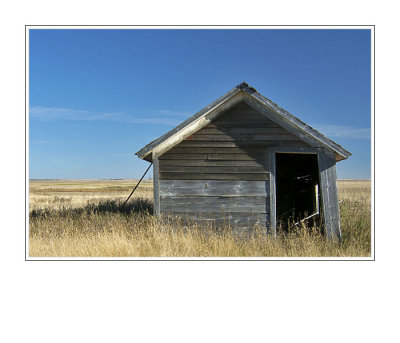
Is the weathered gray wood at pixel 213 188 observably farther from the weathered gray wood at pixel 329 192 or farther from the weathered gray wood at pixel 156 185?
the weathered gray wood at pixel 329 192

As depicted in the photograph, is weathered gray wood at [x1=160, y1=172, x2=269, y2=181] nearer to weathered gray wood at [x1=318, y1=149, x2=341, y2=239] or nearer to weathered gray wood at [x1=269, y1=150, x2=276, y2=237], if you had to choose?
weathered gray wood at [x1=269, y1=150, x2=276, y2=237]

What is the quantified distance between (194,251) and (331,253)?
2943 millimetres

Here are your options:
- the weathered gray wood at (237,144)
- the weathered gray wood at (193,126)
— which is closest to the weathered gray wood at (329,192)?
the weathered gray wood at (237,144)

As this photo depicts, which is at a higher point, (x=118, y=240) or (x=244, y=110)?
(x=244, y=110)

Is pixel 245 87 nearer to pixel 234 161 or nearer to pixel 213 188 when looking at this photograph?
pixel 234 161

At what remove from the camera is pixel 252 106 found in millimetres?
8805

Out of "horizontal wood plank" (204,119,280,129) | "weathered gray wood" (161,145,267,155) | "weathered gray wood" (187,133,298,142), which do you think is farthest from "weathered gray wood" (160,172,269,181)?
"horizontal wood plank" (204,119,280,129)

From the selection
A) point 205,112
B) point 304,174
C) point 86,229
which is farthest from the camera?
point 304,174

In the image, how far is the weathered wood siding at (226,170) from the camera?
28.8 ft

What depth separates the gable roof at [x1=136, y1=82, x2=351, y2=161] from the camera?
8.41m

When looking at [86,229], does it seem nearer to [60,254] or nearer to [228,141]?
[60,254]

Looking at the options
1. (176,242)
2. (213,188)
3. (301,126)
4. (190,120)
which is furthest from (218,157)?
(176,242)

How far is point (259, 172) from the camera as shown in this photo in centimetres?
879

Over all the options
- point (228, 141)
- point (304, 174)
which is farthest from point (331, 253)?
point (304, 174)
